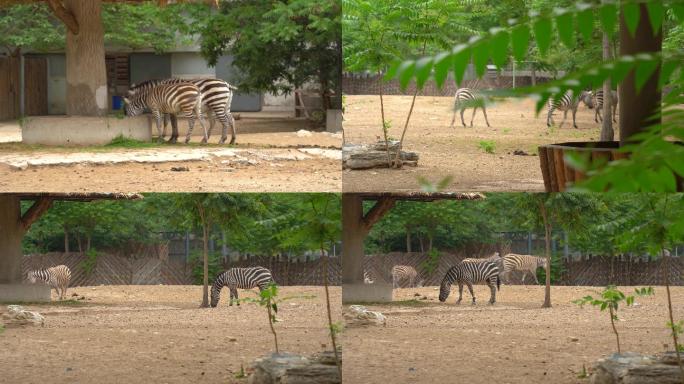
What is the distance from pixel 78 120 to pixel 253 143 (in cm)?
198

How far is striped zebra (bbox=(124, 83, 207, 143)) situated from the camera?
38.0 feet

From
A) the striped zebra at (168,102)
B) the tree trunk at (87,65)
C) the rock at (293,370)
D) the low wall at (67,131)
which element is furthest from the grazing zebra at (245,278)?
the tree trunk at (87,65)

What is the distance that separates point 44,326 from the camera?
21.5 ft

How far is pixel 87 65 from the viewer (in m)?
11.5

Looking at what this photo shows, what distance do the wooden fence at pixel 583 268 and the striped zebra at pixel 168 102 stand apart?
5.28 metres

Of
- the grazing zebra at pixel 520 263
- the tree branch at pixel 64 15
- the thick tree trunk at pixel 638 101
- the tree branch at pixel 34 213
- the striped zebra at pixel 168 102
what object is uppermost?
the tree branch at pixel 64 15

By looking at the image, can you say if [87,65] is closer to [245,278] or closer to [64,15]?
[64,15]

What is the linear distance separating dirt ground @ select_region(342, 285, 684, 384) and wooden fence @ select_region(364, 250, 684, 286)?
6 cm

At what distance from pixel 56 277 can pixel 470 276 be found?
248 cm

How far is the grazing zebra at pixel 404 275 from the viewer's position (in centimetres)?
649

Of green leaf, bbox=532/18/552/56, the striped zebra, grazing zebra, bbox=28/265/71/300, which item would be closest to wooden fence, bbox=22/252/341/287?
grazing zebra, bbox=28/265/71/300

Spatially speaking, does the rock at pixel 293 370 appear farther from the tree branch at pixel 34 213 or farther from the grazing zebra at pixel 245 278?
the tree branch at pixel 34 213

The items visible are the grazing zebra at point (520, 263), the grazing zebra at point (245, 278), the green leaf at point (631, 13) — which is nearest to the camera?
the green leaf at point (631, 13)

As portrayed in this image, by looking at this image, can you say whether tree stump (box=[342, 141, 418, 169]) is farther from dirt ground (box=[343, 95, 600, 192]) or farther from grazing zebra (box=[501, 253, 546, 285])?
grazing zebra (box=[501, 253, 546, 285])
